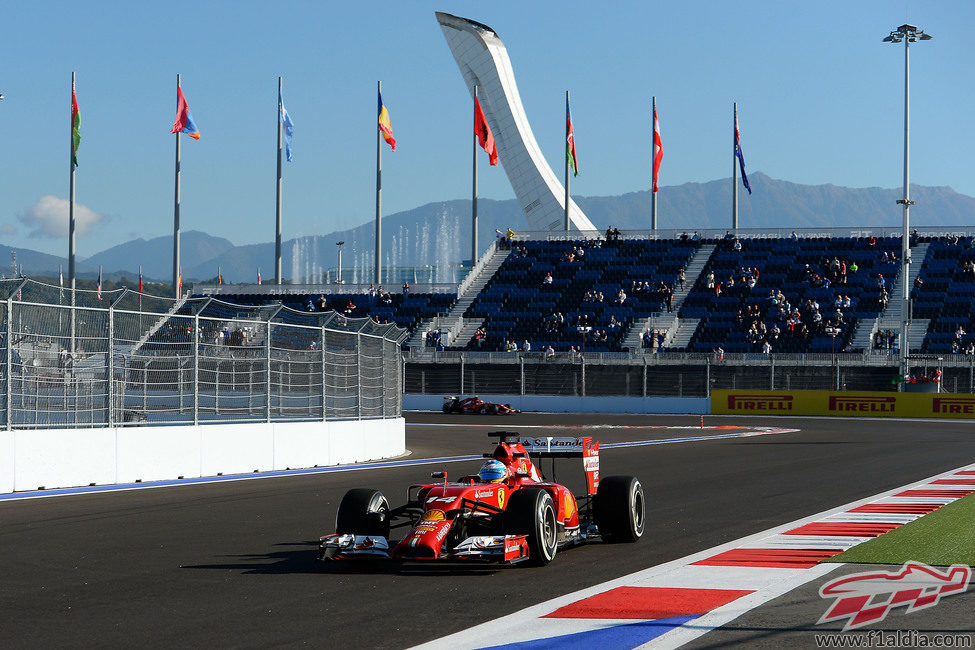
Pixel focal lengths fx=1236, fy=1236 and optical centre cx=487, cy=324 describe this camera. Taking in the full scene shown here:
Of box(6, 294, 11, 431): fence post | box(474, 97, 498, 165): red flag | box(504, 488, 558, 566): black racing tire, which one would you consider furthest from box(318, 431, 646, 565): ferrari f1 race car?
box(474, 97, 498, 165): red flag

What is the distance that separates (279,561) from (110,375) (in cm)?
745

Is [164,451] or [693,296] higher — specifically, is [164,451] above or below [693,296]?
below

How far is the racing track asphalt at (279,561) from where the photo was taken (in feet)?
24.3

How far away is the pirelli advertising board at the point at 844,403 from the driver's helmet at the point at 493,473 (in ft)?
118

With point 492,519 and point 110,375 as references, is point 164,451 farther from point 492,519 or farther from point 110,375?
point 492,519

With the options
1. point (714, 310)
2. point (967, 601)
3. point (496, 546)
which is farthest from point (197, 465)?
point (714, 310)

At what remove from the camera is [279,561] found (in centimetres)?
1016

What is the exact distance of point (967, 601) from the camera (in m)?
7.80

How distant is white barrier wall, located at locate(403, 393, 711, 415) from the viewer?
47.2 m

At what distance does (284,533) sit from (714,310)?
1749 inches

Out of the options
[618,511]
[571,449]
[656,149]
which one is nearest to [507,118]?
[656,149]

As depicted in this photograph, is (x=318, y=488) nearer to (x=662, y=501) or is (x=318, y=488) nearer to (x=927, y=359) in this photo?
(x=662, y=501)

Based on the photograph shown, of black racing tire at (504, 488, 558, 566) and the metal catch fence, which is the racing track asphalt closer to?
black racing tire at (504, 488, 558, 566)

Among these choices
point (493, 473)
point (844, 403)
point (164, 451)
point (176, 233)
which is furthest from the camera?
point (176, 233)
